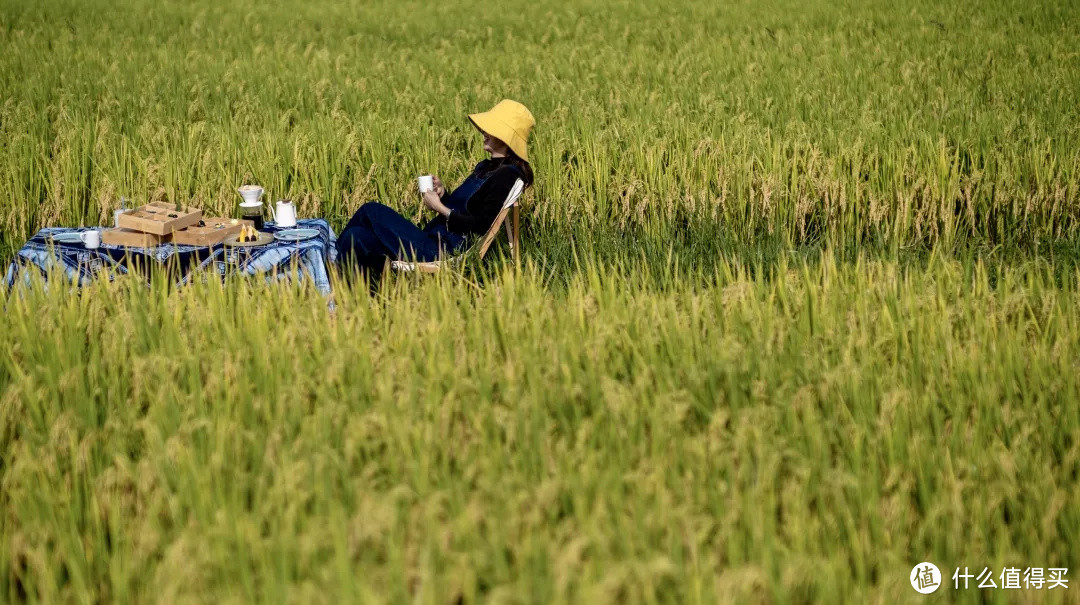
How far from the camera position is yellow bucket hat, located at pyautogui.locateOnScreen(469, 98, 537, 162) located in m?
4.07

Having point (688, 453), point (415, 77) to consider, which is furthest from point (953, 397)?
point (415, 77)

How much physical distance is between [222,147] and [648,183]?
214cm

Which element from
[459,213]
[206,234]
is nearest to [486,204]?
[459,213]

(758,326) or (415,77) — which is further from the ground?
(415,77)

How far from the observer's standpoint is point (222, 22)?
10.7 m

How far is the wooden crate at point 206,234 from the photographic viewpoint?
12.2 ft

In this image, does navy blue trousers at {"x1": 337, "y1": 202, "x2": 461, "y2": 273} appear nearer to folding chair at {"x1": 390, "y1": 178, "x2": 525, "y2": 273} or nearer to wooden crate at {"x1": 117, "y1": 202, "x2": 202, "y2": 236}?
folding chair at {"x1": 390, "y1": 178, "x2": 525, "y2": 273}

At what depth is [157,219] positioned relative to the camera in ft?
12.2

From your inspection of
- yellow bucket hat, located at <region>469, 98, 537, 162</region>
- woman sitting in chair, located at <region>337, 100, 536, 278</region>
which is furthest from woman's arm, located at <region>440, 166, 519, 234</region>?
yellow bucket hat, located at <region>469, 98, 537, 162</region>

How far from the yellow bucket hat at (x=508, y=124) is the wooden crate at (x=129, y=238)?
1264 millimetres

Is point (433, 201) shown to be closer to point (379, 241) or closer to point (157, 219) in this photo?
point (379, 241)

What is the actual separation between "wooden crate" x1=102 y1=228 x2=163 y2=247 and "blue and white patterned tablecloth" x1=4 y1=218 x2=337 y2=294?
0.03 metres

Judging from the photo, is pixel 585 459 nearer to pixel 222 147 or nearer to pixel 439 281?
pixel 439 281

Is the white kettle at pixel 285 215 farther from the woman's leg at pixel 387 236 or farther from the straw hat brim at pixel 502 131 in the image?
the straw hat brim at pixel 502 131
